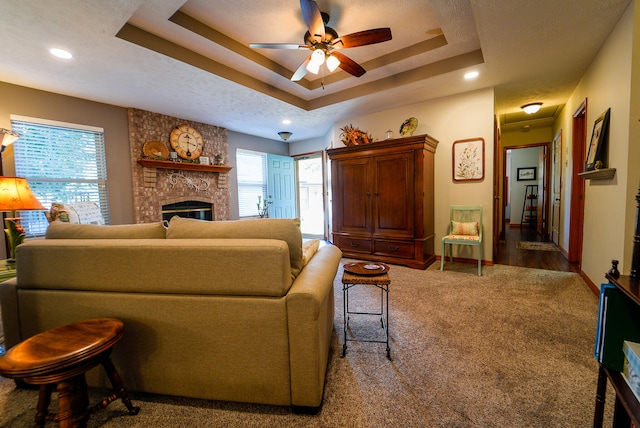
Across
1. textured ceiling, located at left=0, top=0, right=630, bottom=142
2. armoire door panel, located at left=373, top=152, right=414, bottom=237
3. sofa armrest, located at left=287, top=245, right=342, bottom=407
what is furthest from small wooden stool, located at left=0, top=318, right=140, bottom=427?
armoire door panel, located at left=373, top=152, right=414, bottom=237

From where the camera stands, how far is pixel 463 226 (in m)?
3.65

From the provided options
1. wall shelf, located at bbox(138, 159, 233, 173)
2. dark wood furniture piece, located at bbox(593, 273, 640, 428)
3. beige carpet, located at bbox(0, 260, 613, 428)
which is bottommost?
beige carpet, located at bbox(0, 260, 613, 428)

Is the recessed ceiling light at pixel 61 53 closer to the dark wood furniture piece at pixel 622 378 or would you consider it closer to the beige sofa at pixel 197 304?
the beige sofa at pixel 197 304

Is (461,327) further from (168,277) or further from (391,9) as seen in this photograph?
(391,9)

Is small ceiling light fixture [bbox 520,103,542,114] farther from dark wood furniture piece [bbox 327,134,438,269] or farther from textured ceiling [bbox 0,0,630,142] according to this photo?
dark wood furniture piece [bbox 327,134,438,269]

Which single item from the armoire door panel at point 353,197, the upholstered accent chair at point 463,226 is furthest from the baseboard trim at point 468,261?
the armoire door panel at point 353,197

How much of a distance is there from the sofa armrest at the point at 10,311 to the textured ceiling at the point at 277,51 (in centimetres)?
205

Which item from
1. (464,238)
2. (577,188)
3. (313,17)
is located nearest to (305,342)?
(313,17)

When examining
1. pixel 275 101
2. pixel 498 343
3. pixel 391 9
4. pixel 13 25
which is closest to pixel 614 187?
pixel 498 343

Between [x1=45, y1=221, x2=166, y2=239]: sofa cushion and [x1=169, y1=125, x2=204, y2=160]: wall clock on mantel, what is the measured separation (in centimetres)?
341

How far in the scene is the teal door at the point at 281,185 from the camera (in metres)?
6.39

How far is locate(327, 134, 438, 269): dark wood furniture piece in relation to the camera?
143 inches

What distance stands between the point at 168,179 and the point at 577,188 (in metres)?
6.28

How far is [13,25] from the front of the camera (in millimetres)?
2127
